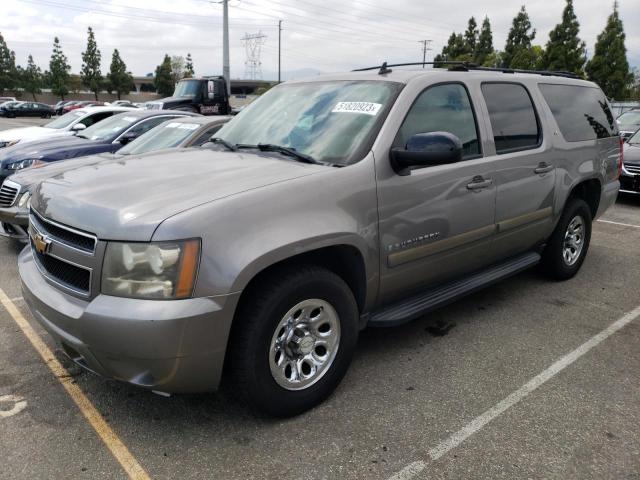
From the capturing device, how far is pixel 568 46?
106ft

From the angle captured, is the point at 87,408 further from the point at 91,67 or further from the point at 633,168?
the point at 91,67

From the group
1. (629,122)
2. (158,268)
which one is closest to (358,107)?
(158,268)

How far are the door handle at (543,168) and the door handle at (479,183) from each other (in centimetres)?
73

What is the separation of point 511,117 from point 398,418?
2492mm

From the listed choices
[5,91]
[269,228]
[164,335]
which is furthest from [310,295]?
[5,91]

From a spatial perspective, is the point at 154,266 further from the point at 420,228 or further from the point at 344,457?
the point at 420,228

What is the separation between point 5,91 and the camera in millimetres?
67062

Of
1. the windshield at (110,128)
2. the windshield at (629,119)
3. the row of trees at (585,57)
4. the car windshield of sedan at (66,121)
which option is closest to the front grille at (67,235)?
the windshield at (110,128)

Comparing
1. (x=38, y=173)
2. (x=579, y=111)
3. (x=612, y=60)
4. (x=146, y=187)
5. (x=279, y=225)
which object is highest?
(x=612, y=60)

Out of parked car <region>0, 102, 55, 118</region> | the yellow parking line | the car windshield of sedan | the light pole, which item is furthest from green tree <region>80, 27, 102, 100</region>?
the yellow parking line

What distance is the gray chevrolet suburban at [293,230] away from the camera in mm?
2316

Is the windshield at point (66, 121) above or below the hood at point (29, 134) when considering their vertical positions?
above

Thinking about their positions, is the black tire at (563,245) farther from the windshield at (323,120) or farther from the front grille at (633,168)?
the front grille at (633,168)

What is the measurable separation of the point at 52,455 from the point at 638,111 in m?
14.5
